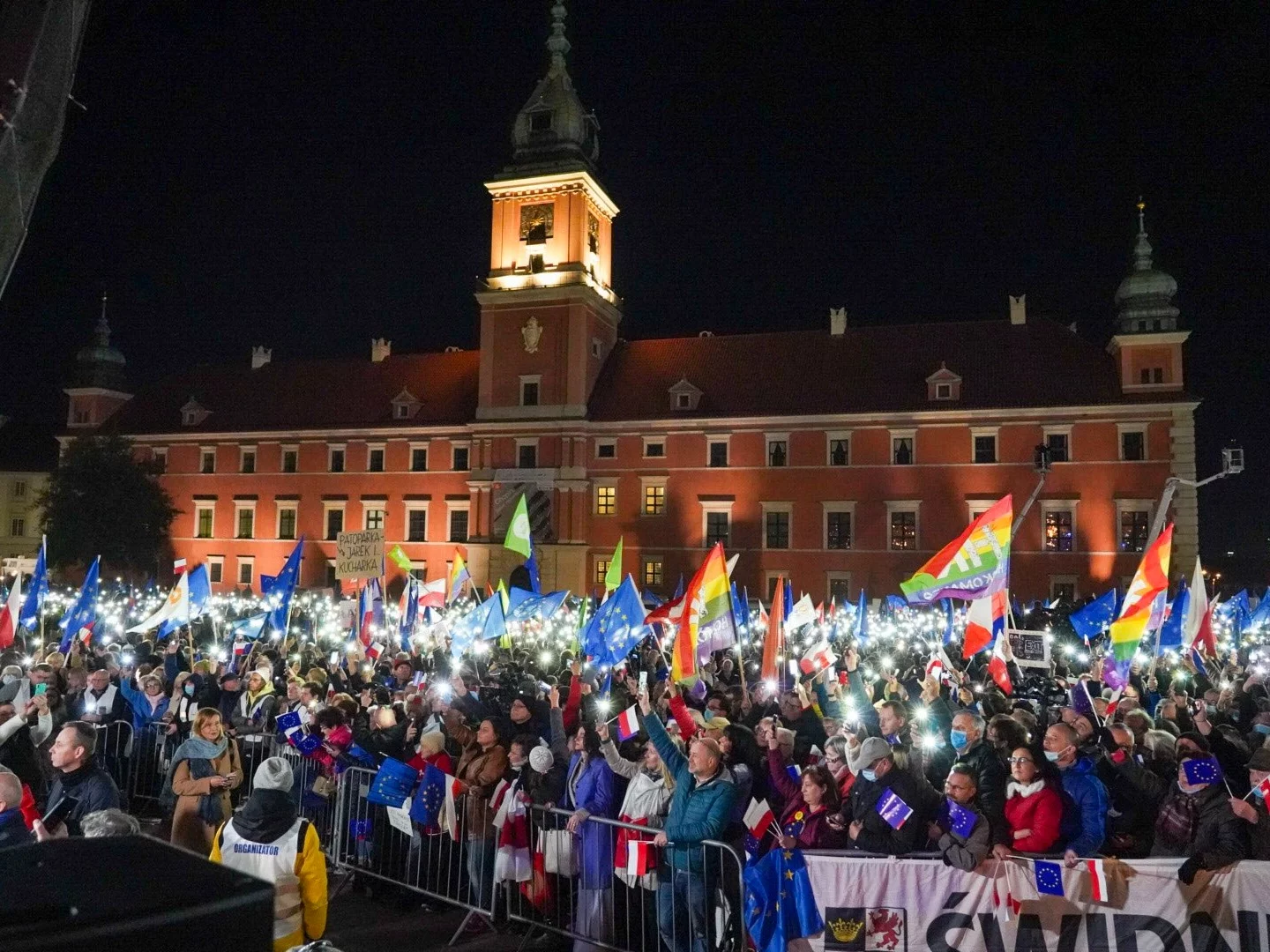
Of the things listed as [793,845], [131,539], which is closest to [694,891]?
[793,845]

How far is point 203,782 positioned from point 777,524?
3520cm

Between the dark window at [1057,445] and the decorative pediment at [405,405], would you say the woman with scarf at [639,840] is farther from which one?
the decorative pediment at [405,405]

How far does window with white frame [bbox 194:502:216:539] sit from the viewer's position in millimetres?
49594

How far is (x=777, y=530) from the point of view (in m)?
40.4

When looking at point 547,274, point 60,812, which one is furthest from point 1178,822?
point 547,274

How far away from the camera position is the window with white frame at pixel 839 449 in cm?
4022

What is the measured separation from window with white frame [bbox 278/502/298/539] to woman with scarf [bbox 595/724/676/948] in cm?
4394

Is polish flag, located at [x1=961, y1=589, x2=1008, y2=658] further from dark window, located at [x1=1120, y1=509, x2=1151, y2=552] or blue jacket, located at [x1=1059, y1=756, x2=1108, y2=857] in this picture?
dark window, located at [x1=1120, y1=509, x2=1151, y2=552]

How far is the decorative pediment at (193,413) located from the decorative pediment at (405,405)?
1151 centimetres

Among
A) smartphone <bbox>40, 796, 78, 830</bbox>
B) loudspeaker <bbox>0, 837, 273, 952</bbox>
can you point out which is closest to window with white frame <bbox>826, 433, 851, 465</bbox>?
smartphone <bbox>40, 796, 78, 830</bbox>

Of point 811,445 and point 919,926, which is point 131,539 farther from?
point 919,926

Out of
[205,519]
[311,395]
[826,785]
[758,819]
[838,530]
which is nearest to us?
[758,819]

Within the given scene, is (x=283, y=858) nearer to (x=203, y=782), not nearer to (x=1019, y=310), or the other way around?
(x=203, y=782)

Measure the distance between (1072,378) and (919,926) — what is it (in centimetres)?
3694
